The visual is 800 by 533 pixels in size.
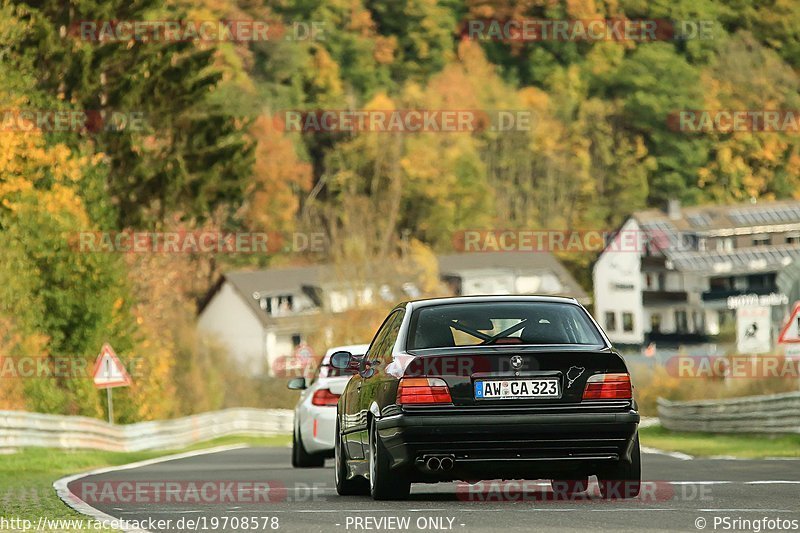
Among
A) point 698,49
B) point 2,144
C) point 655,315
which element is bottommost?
point 655,315

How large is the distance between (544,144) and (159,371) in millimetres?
101771

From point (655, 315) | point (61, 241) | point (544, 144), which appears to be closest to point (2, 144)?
point (61, 241)

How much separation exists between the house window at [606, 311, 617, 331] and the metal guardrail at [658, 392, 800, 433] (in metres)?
97.8

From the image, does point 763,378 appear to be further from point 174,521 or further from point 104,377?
point 174,521

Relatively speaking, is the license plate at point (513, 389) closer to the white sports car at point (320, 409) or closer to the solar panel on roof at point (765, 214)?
the white sports car at point (320, 409)

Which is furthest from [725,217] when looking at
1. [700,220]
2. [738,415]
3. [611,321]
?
[738,415]

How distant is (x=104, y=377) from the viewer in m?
35.2

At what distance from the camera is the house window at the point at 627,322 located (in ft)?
452

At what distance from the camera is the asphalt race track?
11805 millimetres

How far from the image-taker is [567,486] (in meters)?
15.6

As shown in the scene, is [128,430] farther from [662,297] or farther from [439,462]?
[662,297]

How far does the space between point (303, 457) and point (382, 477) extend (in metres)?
9.78

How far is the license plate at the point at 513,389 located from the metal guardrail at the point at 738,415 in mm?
17130

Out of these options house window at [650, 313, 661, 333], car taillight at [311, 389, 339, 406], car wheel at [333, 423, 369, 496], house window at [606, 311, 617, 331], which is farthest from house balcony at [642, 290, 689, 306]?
car wheel at [333, 423, 369, 496]
